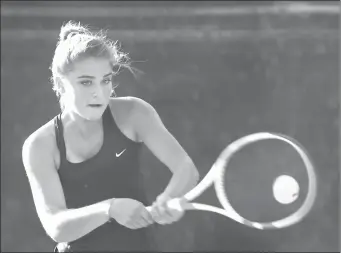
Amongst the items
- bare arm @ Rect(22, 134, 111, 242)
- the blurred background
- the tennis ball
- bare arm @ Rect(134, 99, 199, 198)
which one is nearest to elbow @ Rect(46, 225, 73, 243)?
bare arm @ Rect(22, 134, 111, 242)

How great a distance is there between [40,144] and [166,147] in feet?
0.85

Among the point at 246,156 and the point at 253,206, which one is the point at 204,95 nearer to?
the point at 246,156

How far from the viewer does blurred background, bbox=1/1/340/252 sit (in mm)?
2238

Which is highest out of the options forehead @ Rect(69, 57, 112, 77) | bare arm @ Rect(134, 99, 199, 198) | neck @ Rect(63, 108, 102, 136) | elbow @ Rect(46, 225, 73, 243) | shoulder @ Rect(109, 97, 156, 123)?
forehead @ Rect(69, 57, 112, 77)

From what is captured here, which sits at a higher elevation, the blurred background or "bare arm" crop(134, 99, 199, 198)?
the blurred background

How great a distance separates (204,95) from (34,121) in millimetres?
609

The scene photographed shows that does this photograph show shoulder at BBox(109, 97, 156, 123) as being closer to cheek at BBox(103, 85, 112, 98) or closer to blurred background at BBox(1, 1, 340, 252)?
cheek at BBox(103, 85, 112, 98)

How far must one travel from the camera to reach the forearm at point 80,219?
124 cm

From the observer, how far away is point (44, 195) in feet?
4.20

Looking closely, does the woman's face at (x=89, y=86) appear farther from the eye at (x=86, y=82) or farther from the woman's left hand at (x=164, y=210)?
the woman's left hand at (x=164, y=210)

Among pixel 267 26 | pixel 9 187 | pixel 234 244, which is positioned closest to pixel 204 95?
pixel 267 26

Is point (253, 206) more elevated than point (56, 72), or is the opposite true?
point (56, 72)

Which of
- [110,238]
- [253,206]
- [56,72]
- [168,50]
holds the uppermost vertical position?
[168,50]

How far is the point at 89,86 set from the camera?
4.41ft
